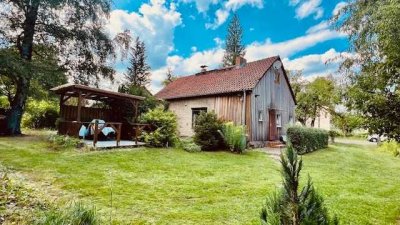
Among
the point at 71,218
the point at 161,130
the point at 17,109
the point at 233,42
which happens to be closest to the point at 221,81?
the point at 161,130

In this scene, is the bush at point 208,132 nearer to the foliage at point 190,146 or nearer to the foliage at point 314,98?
the foliage at point 190,146

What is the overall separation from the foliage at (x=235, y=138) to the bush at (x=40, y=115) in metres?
15.3

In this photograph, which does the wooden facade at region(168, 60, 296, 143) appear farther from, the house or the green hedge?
the green hedge

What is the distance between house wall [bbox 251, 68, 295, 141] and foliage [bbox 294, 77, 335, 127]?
1300 centimetres

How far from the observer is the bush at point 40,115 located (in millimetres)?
21953

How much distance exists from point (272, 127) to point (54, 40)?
1473cm

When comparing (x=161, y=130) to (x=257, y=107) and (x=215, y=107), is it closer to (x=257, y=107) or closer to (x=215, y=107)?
(x=215, y=107)

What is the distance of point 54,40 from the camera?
1600 centimetres

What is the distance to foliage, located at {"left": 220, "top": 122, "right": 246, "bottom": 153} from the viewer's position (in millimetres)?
13281

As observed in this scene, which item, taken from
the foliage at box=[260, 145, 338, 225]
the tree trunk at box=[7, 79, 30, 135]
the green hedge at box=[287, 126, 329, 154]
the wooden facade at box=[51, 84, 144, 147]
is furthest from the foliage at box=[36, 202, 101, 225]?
the tree trunk at box=[7, 79, 30, 135]

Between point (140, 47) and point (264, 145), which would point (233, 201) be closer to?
point (264, 145)

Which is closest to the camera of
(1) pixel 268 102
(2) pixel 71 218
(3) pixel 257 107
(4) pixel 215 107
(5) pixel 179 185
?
(2) pixel 71 218

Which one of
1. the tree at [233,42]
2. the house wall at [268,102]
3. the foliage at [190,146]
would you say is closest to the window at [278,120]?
the house wall at [268,102]

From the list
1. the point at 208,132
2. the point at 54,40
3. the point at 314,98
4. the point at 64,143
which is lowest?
the point at 64,143
